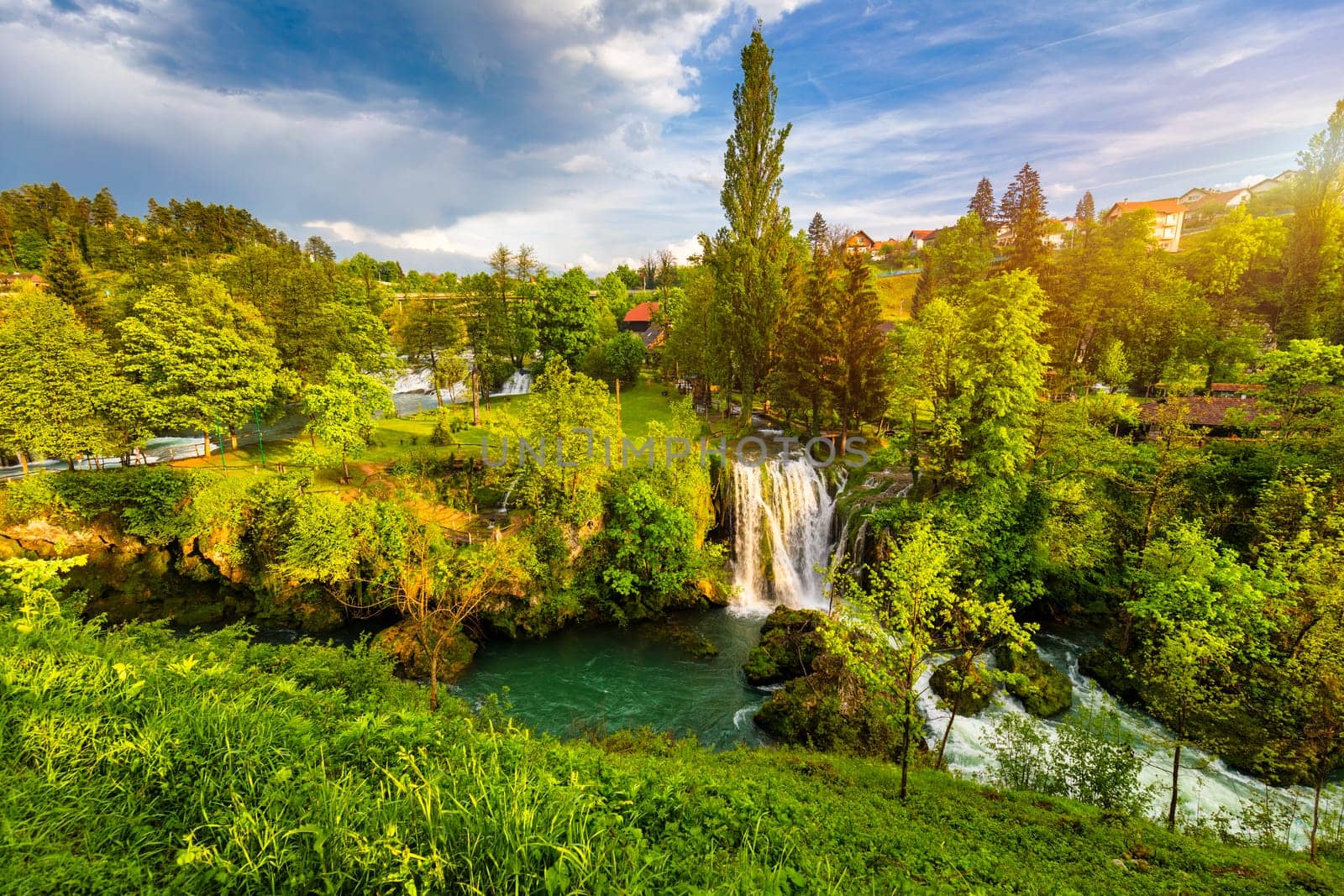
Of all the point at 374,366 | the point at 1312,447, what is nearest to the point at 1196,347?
the point at 1312,447

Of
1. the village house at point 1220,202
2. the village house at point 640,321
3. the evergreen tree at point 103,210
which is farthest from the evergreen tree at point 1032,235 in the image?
the evergreen tree at point 103,210

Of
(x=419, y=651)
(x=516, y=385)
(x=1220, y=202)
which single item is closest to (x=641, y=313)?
(x=516, y=385)

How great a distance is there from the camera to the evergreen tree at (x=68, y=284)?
39.2 m

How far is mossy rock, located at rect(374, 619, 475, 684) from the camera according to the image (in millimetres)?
18500

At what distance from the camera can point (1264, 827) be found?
11.2 m

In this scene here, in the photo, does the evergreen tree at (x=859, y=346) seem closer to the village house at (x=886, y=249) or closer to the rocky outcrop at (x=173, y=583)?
the rocky outcrop at (x=173, y=583)

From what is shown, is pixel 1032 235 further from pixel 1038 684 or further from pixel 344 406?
pixel 344 406

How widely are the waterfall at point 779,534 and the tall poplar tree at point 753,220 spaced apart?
1051 cm

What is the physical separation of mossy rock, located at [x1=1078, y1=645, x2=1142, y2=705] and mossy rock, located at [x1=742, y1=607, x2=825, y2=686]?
379 inches

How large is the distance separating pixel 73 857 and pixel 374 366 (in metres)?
34.7

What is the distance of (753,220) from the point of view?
3281 cm

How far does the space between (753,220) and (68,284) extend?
170 feet

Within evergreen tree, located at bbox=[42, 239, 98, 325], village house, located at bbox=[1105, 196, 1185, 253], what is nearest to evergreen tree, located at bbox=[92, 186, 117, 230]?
evergreen tree, located at bbox=[42, 239, 98, 325]

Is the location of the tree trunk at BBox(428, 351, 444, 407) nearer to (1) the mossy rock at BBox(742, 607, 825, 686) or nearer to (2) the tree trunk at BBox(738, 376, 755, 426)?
Result: (2) the tree trunk at BBox(738, 376, 755, 426)
